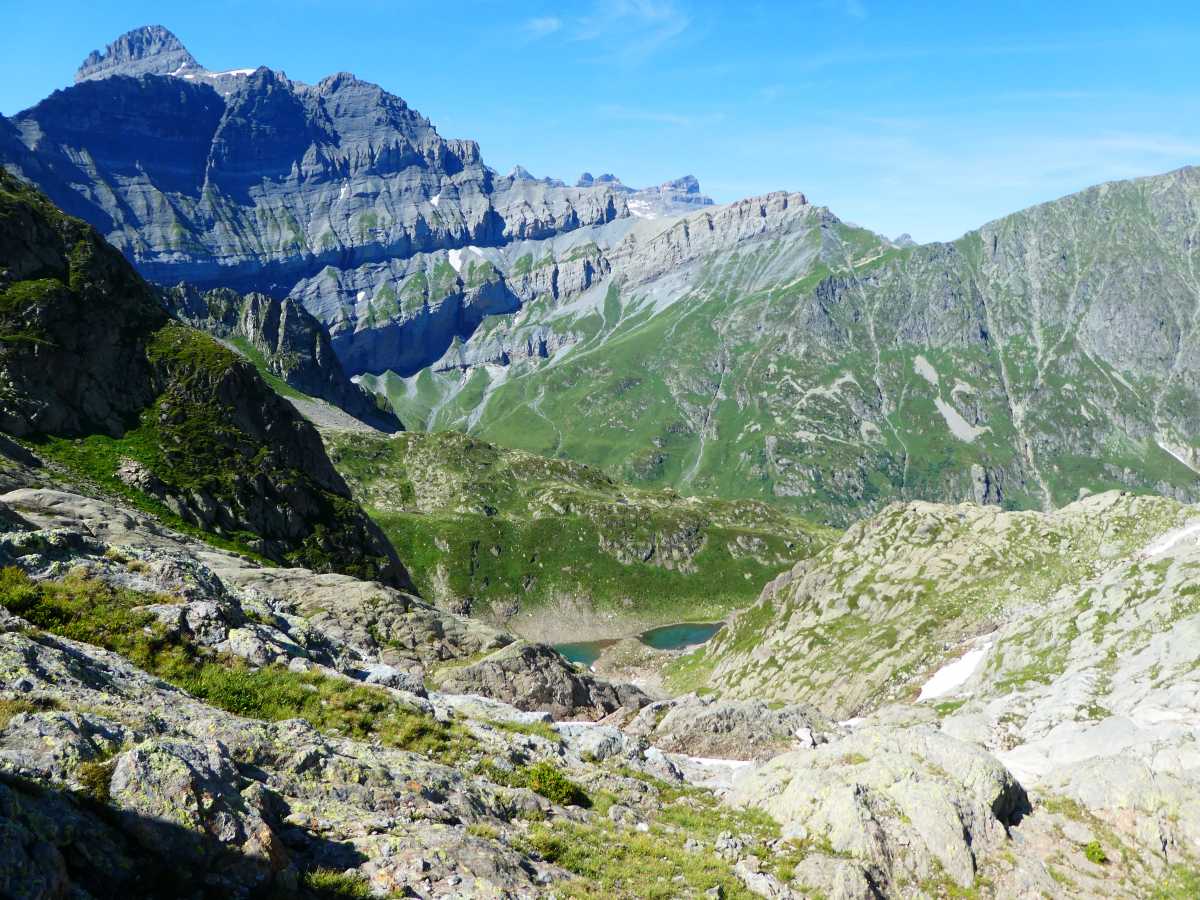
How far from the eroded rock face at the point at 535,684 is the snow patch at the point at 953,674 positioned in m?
32.1

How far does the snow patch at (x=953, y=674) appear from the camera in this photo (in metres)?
63.6

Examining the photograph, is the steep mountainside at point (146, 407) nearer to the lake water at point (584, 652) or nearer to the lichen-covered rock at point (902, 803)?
the lichen-covered rock at point (902, 803)

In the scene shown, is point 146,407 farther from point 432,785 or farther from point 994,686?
point 994,686

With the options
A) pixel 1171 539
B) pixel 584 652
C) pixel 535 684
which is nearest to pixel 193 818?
pixel 535 684

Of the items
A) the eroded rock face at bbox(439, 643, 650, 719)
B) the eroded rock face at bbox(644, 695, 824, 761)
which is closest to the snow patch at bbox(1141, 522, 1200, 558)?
the eroded rock face at bbox(644, 695, 824, 761)

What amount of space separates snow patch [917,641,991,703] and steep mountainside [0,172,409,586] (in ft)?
226

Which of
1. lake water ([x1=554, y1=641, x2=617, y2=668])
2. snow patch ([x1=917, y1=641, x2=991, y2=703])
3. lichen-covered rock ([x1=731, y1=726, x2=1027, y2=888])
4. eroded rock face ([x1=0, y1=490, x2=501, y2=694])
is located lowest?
lake water ([x1=554, y1=641, x2=617, y2=668])

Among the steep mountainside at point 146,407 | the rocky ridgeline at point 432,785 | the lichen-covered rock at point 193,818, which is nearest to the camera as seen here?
the lichen-covered rock at point 193,818

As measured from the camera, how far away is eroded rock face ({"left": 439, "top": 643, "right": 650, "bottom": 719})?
1731 inches

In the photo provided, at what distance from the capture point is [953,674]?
2606 inches

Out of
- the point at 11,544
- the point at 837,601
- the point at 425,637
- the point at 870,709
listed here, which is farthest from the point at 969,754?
the point at 837,601

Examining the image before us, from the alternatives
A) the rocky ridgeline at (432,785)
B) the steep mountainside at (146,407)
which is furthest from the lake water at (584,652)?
the rocky ridgeline at (432,785)

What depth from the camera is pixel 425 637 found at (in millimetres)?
50625

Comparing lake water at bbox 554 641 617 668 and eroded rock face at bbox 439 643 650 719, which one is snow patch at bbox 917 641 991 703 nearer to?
eroded rock face at bbox 439 643 650 719
